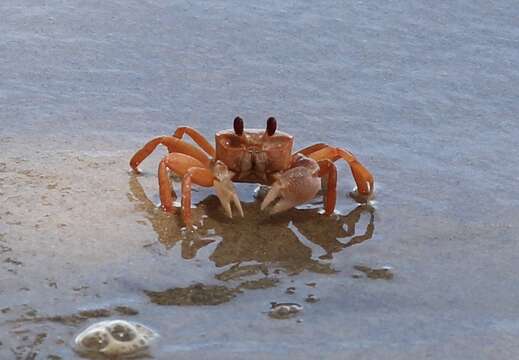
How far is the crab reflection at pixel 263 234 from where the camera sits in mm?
3936

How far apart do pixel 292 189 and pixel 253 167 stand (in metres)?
0.25

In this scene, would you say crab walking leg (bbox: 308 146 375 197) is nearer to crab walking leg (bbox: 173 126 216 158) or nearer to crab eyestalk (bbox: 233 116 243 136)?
crab eyestalk (bbox: 233 116 243 136)

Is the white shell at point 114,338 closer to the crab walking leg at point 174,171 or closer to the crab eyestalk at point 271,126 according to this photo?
the crab walking leg at point 174,171

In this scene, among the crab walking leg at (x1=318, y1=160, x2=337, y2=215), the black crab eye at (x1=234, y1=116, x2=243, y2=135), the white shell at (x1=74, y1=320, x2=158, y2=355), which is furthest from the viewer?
the black crab eye at (x1=234, y1=116, x2=243, y2=135)

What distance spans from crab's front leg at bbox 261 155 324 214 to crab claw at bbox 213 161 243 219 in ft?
0.39

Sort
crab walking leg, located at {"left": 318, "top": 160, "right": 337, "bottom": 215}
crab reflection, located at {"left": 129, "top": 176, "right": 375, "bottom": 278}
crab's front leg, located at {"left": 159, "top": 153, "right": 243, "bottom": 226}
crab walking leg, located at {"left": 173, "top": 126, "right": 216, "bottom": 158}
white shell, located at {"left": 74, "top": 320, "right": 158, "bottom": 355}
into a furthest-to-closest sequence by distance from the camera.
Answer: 1. crab walking leg, located at {"left": 173, "top": 126, "right": 216, "bottom": 158}
2. crab walking leg, located at {"left": 318, "top": 160, "right": 337, "bottom": 215}
3. crab's front leg, located at {"left": 159, "top": 153, "right": 243, "bottom": 226}
4. crab reflection, located at {"left": 129, "top": 176, "right": 375, "bottom": 278}
5. white shell, located at {"left": 74, "top": 320, "right": 158, "bottom": 355}

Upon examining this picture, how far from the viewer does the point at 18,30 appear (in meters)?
6.13

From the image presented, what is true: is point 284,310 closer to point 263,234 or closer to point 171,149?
point 263,234

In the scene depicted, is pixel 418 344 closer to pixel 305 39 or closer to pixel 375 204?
pixel 375 204

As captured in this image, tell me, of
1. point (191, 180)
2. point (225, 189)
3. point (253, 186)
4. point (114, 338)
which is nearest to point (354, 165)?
point (253, 186)

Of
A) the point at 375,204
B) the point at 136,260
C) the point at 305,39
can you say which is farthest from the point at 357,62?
the point at 136,260

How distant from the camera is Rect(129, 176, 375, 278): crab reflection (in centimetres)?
394

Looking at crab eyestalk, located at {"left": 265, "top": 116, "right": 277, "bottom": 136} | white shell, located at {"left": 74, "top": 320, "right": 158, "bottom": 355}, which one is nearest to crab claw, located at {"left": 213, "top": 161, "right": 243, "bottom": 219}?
crab eyestalk, located at {"left": 265, "top": 116, "right": 277, "bottom": 136}

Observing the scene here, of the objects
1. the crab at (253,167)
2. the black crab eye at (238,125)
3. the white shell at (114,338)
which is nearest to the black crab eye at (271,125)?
the crab at (253,167)
